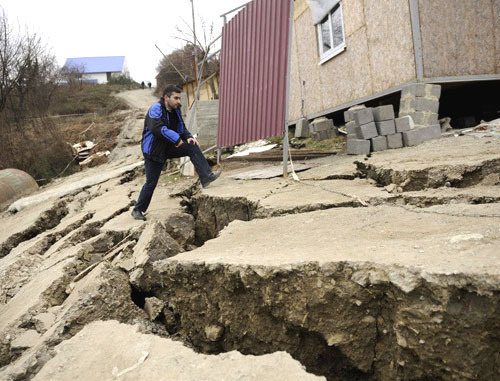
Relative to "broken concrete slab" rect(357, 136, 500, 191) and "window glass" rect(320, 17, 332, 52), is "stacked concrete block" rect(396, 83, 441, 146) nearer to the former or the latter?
"broken concrete slab" rect(357, 136, 500, 191)

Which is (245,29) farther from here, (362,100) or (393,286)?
(393,286)

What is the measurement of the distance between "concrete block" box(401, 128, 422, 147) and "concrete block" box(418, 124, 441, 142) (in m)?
0.05

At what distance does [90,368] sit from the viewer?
1542mm

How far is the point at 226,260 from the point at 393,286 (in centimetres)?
79

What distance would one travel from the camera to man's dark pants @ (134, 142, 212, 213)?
3895 millimetres

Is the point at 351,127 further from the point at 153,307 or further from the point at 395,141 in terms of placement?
the point at 153,307

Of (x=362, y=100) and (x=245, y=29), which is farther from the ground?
(x=245, y=29)

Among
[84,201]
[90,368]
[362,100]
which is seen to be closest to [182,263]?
[90,368]

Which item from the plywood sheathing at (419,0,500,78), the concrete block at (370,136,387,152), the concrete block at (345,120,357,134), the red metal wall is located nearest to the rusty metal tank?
the red metal wall

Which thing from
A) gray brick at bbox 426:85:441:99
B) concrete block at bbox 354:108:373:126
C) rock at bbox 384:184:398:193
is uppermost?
gray brick at bbox 426:85:441:99

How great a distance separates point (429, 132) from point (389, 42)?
1.62 m

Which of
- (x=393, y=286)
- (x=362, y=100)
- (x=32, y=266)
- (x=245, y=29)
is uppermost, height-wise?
(x=245, y=29)

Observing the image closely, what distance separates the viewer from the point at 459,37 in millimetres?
5660

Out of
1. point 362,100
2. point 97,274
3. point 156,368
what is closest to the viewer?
point 156,368
